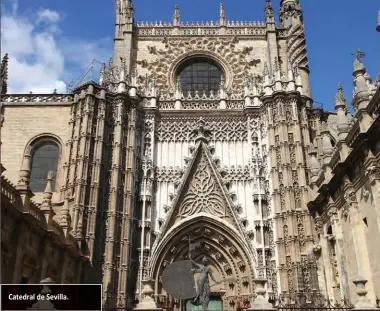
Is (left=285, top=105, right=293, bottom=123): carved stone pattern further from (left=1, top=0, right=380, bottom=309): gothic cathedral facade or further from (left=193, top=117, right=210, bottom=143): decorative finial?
(left=193, top=117, right=210, bottom=143): decorative finial

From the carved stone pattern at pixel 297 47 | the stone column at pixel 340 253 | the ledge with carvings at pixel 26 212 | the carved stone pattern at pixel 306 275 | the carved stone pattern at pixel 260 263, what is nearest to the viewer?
the ledge with carvings at pixel 26 212

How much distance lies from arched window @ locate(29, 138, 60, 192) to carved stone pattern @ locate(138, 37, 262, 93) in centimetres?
683

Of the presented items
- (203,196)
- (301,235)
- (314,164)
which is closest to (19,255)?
(203,196)

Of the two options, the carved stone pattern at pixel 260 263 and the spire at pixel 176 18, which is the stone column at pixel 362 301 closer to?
the carved stone pattern at pixel 260 263

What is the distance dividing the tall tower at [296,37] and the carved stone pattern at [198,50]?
2.41 metres

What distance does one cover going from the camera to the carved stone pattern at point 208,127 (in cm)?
2297

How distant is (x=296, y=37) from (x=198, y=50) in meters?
5.55

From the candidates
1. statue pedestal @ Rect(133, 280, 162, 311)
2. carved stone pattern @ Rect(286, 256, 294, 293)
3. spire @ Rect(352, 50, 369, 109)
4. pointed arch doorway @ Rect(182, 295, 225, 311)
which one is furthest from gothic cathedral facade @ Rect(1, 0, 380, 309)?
statue pedestal @ Rect(133, 280, 162, 311)

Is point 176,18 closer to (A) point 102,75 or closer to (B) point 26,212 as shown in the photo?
(A) point 102,75

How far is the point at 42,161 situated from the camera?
21.1 metres

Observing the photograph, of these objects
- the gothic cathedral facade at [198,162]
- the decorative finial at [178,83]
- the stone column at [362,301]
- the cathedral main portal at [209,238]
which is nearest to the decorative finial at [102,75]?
the gothic cathedral facade at [198,162]

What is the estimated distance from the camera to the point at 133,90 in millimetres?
22547

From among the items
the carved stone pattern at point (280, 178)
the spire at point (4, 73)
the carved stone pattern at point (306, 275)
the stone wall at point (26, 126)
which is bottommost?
the carved stone pattern at point (306, 275)

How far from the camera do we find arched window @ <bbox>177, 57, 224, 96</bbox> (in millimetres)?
25234
